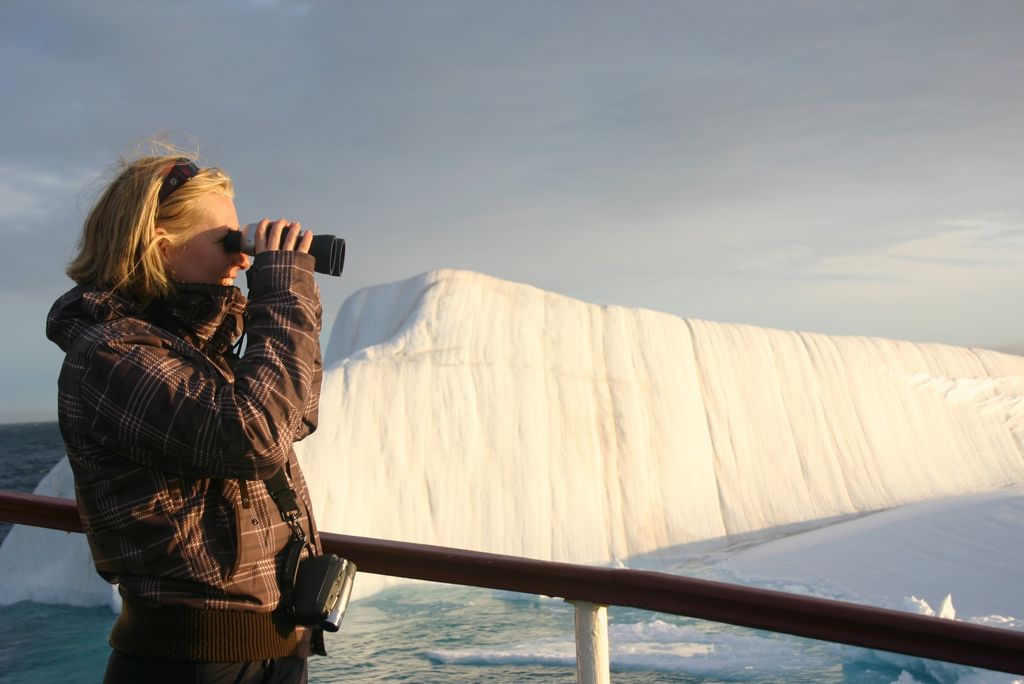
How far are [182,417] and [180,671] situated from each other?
0.37 m

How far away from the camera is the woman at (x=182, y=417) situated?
1158mm

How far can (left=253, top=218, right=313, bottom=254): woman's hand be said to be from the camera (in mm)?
1326

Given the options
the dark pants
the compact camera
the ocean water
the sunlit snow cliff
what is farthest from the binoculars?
the sunlit snow cliff

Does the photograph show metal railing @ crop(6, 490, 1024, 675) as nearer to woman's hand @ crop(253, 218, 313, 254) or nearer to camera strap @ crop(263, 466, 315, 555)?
camera strap @ crop(263, 466, 315, 555)

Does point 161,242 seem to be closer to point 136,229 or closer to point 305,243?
point 136,229

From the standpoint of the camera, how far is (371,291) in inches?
522

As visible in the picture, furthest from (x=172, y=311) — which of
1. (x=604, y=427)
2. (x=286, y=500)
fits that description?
(x=604, y=427)

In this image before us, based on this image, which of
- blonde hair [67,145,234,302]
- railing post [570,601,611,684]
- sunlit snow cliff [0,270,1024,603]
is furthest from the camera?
sunlit snow cliff [0,270,1024,603]

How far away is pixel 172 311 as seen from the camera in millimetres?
1298

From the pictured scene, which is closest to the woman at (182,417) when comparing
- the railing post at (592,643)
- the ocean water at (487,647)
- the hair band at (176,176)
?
the hair band at (176,176)

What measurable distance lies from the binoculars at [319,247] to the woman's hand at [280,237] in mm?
12

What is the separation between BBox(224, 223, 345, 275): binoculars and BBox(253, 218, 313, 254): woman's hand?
1 cm

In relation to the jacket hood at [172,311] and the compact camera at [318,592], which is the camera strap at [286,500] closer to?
the compact camera at [318,592]

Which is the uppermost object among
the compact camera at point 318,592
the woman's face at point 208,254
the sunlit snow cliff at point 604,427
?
the sunlit snow cliff at point 604,427
